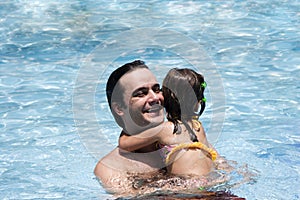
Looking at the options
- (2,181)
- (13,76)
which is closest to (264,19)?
(13,76)

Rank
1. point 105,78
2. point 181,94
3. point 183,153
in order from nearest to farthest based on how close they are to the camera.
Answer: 1. point 183,153
2. point 181,94
3. point 105,78

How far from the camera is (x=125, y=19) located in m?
9.39

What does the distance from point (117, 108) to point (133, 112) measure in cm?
12

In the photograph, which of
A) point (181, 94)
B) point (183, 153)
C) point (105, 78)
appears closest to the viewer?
point (183, 153)

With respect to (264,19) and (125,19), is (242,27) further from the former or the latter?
(125,19)

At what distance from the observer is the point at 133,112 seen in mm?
3902

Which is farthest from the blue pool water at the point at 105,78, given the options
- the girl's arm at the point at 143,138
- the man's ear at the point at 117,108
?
the man's ear at the point at 117,108

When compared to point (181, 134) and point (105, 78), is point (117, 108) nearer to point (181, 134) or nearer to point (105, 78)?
point (181, 134)

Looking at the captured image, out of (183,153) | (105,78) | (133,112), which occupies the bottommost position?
(105,78)

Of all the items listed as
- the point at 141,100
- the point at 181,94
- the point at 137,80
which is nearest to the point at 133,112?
the point at 141,100

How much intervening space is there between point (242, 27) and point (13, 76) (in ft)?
11.2

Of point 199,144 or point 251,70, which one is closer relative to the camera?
point 199,144

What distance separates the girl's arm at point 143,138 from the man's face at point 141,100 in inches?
1.3

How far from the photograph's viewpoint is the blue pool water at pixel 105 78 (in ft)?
16.5
